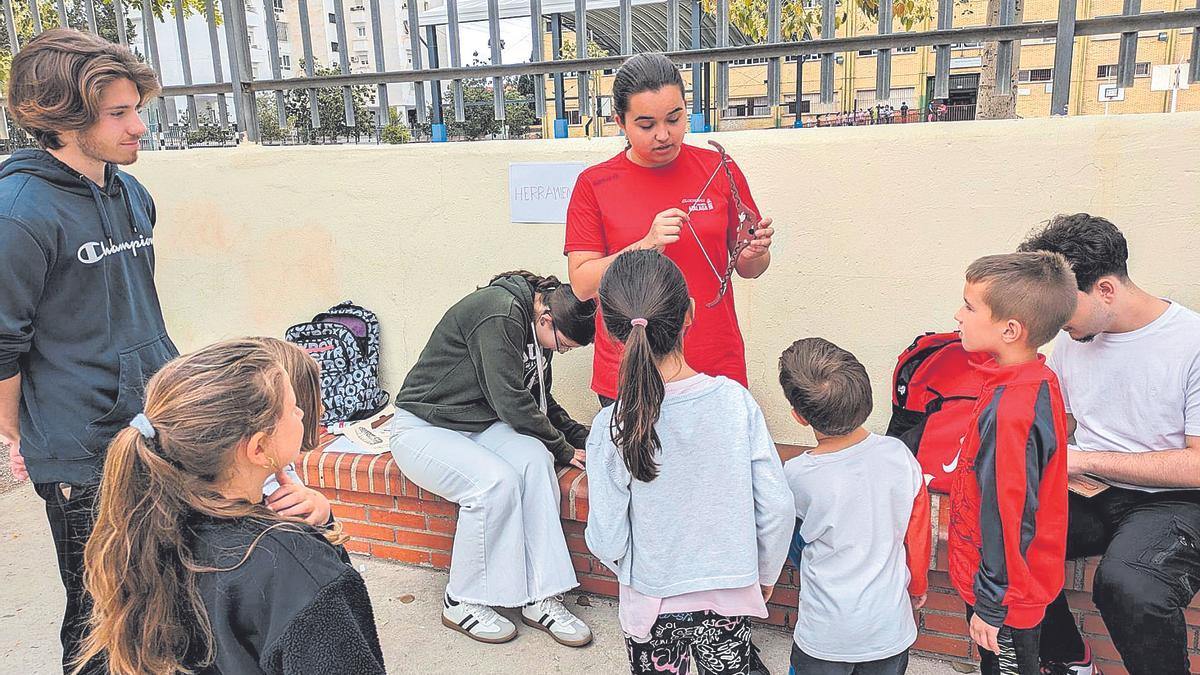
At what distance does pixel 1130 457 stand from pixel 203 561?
7.60 ft

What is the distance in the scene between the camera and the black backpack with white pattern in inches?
152

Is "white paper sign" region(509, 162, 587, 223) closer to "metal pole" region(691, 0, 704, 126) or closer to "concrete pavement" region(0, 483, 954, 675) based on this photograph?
"metal pole" region(691, 0, 704, 126)

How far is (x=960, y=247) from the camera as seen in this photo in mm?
3068

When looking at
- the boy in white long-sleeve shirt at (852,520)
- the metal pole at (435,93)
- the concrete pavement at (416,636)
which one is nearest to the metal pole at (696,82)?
the metal pole at (435,93)

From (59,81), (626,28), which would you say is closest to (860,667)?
(59,81)

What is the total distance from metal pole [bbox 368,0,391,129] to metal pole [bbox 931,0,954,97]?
7.92 ft

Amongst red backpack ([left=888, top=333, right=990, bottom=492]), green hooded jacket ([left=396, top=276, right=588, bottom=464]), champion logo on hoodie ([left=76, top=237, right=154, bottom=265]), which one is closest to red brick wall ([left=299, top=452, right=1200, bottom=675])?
red backpack ([left=888, top=333, right=990, bottom=492])

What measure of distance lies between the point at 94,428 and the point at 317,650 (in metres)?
1.09

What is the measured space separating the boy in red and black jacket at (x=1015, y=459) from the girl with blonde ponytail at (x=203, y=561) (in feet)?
4.57

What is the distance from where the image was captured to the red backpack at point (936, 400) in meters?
2.54

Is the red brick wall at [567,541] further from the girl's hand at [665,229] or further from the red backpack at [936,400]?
the girl's hand at [665,229]

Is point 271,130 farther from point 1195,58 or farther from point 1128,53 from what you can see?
point 1195,58

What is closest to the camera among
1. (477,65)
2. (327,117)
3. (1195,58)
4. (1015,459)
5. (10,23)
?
(1015,459)

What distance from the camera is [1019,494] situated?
1.87 meters
